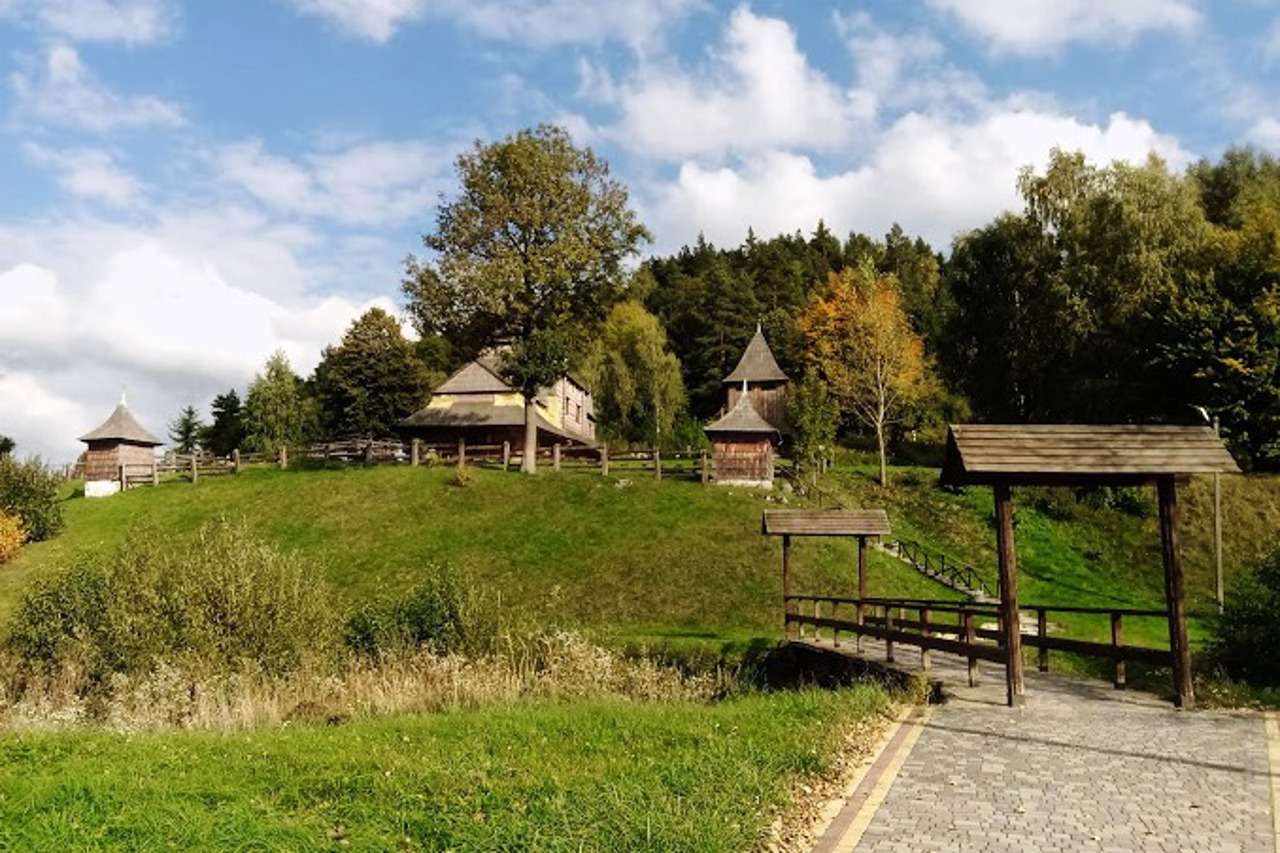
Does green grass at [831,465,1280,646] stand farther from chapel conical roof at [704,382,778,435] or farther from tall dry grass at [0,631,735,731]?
tall dry grass at [0,631,735,731]

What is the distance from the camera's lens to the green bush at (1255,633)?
15.0 m

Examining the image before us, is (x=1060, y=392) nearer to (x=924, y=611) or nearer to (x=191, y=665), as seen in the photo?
(x=924, y=611)

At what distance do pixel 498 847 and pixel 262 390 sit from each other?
65.9m

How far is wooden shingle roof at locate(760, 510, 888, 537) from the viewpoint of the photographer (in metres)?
22.8

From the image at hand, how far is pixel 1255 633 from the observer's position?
15.3 metres

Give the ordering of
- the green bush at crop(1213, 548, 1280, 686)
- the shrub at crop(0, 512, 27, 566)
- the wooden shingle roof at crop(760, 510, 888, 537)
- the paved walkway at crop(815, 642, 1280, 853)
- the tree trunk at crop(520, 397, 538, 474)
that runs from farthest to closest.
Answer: the tree trunk at crop(520, 397, 538, 474) < the shrub at crop(0, 512, 27, 566) < the wooden shingle roof at crop(760, 510, 888, 537) < the green bush at crop(1213, 548, 1280, 686) < the paved walkway at crop(815, 642, 1280, 853)

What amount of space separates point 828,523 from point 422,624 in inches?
411

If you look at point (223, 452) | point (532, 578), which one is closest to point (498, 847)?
point (532, 578)

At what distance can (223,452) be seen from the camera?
235 ft

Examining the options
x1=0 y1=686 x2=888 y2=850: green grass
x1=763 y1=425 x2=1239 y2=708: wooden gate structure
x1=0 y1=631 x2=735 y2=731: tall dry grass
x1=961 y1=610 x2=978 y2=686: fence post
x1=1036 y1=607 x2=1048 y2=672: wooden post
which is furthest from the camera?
x1=1036 y1=607 x2=1048 y2=672: wooden post

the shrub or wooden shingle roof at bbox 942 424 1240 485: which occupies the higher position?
wooden shingle roof at bbox 942 424 1240 485

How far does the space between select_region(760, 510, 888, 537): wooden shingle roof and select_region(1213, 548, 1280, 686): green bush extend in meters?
8.04

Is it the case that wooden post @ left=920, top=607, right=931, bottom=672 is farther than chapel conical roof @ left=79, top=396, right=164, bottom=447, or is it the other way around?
chapel conical roof @ left=79, top=396, right=164, bottom=447

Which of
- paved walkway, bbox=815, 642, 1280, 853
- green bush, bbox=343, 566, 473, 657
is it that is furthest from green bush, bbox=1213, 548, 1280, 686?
green bush, bbox=343, 566, 473, 657
